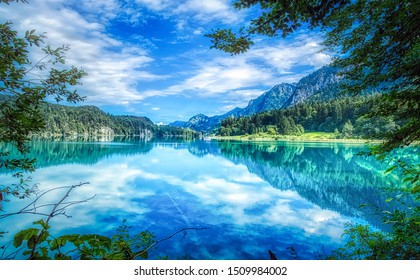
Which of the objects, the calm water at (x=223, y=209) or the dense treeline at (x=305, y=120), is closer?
the calm water at (x=223, y=209)

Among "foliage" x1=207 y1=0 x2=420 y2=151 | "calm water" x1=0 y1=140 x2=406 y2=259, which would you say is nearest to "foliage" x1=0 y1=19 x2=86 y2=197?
"foliage" x1=207 y1=0 x2=420 y2=151

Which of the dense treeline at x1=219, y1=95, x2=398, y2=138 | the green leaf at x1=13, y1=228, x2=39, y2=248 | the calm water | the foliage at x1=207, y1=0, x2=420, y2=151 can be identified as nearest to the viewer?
the green leaf at x1=13, y1=228, x2=39, y2=248

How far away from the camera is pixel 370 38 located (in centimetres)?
434

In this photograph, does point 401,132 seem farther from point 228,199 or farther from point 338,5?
point 228,199

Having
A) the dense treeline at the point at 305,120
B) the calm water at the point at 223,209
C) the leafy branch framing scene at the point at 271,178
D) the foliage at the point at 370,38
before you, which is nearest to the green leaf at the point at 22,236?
the leafy branch framing scene at the point at 271,178

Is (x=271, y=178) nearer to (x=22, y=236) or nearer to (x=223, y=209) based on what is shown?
(x=223, y=209)

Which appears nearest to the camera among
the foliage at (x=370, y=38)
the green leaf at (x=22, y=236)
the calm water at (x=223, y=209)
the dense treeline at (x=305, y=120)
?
the green leaf at (x=22, y=236)

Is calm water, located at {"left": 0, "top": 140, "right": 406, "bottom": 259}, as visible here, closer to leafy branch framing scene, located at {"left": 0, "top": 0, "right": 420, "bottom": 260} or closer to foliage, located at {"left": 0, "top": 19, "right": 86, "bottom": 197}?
leafy branch framing scene, located at {"left": 0, "top": 0, "right": 420, "bottom": 260}

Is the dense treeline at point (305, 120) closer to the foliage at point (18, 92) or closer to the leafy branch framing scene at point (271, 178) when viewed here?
the leafy branch framing scene at point (271, 178)

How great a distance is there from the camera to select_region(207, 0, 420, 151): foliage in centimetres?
357

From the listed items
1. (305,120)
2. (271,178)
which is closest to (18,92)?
(271,178)

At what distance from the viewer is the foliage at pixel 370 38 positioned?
11.7 ft

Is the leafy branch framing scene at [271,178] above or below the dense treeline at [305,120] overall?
below
